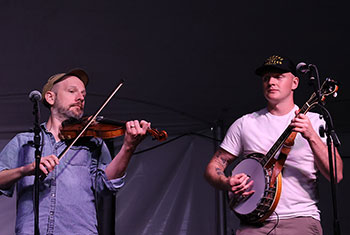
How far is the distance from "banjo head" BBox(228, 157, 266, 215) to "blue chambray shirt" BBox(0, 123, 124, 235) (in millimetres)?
835

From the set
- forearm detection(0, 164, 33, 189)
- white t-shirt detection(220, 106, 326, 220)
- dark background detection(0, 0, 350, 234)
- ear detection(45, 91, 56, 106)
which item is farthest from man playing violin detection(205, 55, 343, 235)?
forearm detection(0, 164, 33, 189)

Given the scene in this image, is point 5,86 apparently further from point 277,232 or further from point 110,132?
point 277,232

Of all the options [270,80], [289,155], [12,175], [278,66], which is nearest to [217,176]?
[289,155]

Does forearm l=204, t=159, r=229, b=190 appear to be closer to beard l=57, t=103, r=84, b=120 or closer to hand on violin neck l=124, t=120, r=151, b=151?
hand on violin neck l=124, t=120, r=151, b=151

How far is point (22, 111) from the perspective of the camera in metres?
5.54

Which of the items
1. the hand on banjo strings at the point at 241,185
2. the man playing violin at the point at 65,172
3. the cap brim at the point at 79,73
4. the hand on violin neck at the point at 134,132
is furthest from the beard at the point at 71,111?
the hand on banjo strings at the point at 241,185

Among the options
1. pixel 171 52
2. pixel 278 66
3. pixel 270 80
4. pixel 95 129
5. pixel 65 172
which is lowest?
pixel 65 172

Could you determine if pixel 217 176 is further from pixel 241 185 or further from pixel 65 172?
pixel 65 172

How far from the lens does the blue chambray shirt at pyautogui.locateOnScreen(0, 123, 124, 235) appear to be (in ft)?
9.68

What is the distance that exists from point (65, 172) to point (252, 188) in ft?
4.15

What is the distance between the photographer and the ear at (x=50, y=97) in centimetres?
348

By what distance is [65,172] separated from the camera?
3.11m

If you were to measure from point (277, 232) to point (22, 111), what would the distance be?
11.4ft

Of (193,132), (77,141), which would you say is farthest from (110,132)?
(193,132)
